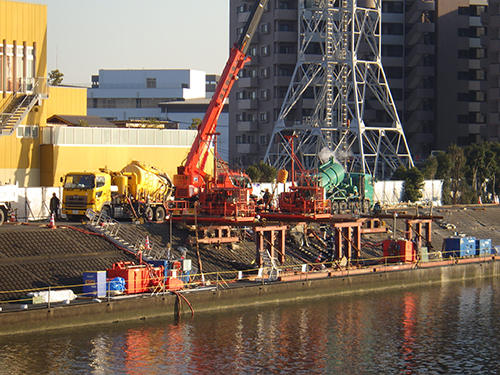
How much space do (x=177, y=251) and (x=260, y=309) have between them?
8314mm

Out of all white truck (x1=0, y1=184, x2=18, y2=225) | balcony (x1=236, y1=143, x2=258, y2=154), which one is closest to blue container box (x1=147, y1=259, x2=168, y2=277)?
white truck (x1=0, y1=184, x2=18, y2=225)

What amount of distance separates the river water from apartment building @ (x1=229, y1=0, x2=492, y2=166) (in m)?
87.5

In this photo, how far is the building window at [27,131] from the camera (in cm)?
6625

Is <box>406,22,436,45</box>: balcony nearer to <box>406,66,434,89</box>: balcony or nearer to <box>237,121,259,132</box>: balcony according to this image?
A: <box>406,66,434,89</box>: balcony

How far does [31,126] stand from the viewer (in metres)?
66.8

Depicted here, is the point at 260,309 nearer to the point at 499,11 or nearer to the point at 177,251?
the point at 177,251

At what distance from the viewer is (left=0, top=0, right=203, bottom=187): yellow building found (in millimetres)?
65375

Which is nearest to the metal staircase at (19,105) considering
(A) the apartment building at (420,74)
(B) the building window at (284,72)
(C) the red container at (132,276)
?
(C) the red container at (132,276)

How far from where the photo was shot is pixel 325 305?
1895 inches

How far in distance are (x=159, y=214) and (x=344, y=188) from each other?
22640 mm

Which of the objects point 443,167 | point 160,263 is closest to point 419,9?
point 443,167

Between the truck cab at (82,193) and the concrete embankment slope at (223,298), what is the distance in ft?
41.1

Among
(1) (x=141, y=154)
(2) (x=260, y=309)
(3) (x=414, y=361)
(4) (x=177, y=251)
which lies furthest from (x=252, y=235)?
(3) (x=414, y=361)

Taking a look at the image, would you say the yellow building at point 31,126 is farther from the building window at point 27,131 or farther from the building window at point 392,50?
the building window at point 392,50
